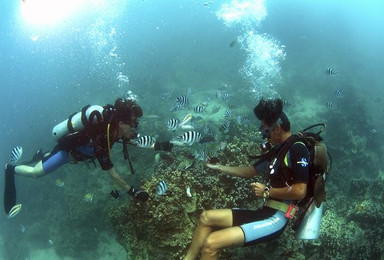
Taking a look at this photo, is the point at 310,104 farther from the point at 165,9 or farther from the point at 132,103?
the point at 165,9

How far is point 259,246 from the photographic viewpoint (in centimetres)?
510

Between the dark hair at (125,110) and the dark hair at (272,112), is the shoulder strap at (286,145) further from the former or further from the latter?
the dark hair at (125,110)

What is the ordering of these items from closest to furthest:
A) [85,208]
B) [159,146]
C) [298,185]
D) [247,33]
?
[298,185] → [159,146] → [85,208] → [247,33]

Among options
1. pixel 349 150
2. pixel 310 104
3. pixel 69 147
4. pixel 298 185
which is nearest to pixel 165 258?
pixel 69 147

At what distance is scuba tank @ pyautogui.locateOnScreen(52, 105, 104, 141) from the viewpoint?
5184 mm

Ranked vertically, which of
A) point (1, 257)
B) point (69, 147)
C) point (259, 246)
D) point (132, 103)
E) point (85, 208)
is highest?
point (132, 103)

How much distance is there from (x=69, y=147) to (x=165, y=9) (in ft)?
370

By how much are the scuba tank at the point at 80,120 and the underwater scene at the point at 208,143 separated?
0.88 m

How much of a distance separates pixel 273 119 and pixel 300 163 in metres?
0.77

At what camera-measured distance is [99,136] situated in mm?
5094

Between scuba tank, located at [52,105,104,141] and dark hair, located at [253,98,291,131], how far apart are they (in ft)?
9.56

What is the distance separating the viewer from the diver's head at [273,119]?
397 cm

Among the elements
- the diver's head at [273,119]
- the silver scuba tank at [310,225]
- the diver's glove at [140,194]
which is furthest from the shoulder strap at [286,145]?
the diver's glove at [140,194]

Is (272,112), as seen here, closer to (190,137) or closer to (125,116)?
(190,137)
